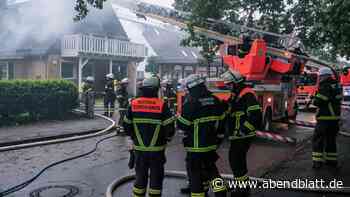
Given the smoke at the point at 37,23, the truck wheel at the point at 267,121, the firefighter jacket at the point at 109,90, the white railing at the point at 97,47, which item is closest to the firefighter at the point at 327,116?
the truck wheel at the point at 267,121

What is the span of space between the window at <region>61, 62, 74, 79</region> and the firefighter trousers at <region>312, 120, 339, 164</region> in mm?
18648

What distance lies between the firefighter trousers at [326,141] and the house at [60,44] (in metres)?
17.1

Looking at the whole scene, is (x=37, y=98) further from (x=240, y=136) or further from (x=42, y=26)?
(x=42, y=26)

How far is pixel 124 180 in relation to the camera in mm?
5840

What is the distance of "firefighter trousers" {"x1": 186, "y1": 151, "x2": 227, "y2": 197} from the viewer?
14.7 ft

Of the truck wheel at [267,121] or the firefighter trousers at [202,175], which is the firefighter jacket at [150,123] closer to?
the firefighter trousers at [202,175]

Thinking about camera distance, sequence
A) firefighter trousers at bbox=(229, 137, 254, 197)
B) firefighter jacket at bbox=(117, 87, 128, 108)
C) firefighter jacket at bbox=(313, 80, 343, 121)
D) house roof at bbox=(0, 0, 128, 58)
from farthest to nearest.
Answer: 1. house roof at bbox=(0, 0, 128, 58)
2. firefighter jacket at bbox=(117, 87, 128, 108)
3. firefighter jacket at bbox=(313, 80, 343, 121)
4. firefighter trousers at bbox=(229, 137, 254, 197)

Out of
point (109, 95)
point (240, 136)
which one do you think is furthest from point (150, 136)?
point (109, 95)

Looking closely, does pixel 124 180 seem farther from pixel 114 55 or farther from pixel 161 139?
pixel 114 55

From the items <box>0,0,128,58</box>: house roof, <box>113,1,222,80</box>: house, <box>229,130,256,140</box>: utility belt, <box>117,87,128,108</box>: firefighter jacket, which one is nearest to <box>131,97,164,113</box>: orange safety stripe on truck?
<box>229,130,256,140</box>: utility belt

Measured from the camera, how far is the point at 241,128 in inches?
208

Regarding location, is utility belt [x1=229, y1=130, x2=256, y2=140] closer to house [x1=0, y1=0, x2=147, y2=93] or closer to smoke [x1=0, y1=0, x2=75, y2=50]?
house [x1=0, y1=0, x2=147, y2=93]

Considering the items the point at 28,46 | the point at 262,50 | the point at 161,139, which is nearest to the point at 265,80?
the point at 262,50

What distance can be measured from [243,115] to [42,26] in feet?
69.4
